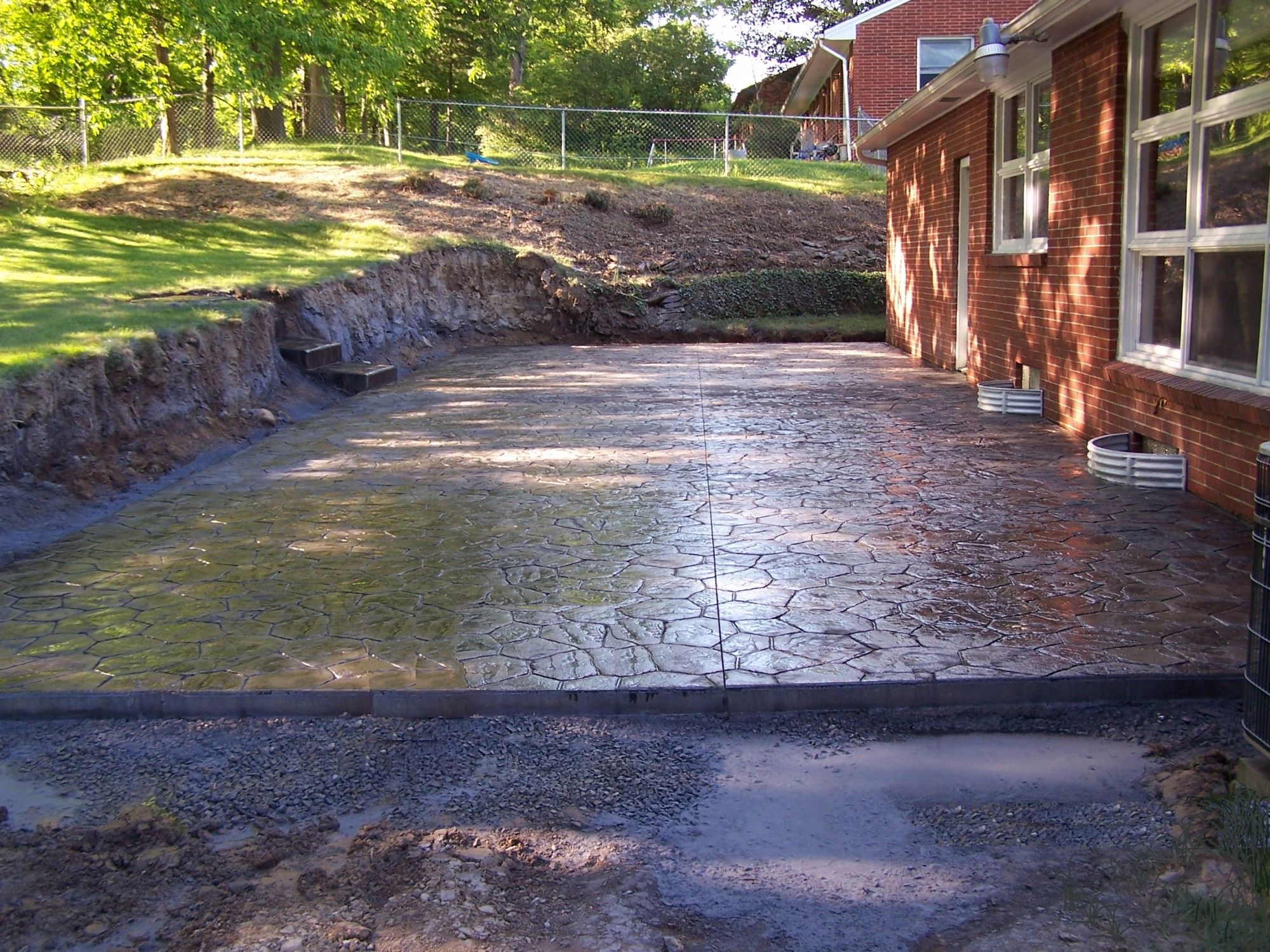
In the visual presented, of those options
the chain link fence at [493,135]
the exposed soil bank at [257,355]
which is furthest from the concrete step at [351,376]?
the chain link fence at [493,135]

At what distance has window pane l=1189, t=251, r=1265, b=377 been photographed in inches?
257

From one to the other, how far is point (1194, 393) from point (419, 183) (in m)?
18.1

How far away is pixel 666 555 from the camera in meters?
6.41

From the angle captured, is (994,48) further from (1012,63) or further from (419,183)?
(419,183)

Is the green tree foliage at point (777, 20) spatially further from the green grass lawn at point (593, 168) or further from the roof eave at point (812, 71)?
the green grass lawn at point (593, 168)

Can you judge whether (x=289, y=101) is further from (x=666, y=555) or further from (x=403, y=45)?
(x=666, y=555)

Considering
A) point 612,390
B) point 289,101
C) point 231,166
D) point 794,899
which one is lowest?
point 794,899

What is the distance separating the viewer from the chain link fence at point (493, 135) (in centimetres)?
2412

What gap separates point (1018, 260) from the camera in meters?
10.5

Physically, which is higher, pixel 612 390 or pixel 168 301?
pixel 168 301

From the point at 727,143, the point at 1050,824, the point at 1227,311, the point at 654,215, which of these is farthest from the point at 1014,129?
the point at 727,143

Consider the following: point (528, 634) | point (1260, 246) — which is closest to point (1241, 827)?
point (528, 634)

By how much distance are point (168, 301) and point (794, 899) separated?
33.7 feet

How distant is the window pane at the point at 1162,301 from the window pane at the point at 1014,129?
10.7 ft
